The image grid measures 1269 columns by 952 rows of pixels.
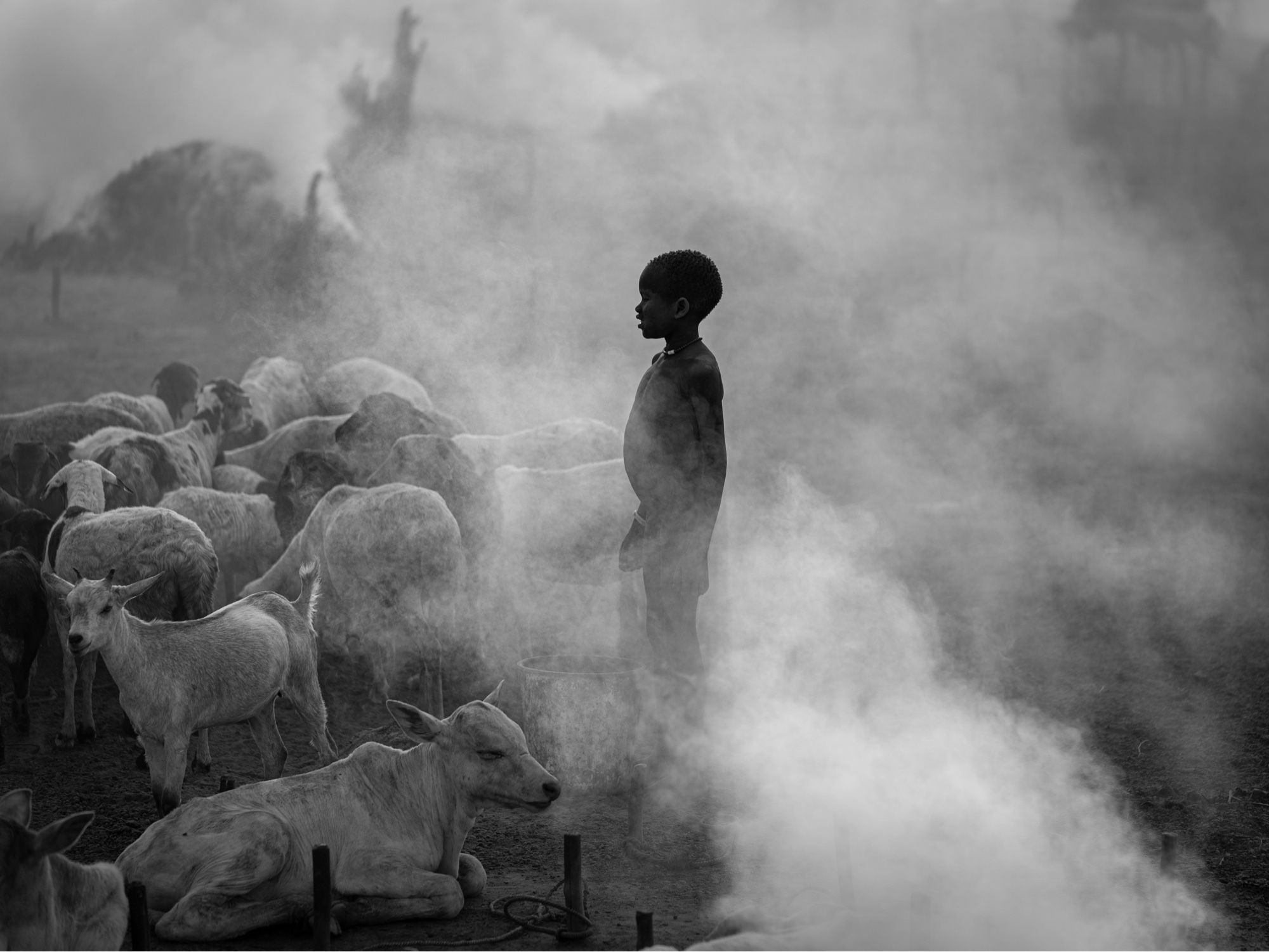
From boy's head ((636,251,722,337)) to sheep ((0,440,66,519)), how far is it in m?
6.17

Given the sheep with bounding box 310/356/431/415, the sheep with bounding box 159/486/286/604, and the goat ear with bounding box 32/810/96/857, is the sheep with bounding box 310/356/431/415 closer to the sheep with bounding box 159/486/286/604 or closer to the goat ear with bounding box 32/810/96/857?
the sheep with bounding box 159/486/286/604

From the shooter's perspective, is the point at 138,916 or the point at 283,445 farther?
the point at 283,445

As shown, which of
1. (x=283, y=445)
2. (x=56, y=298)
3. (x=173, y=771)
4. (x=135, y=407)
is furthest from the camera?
(x=56, y=298)

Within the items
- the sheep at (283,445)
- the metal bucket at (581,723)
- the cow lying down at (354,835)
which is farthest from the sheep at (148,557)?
the sheep at (283,445)

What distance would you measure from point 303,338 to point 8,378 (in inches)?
144

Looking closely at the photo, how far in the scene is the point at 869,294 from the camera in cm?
1828

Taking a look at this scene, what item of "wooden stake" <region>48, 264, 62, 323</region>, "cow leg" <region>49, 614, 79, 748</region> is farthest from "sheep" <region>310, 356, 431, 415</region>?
"cow leg" <region>49, 614, 79, 748</region>

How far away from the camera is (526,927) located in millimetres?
3863

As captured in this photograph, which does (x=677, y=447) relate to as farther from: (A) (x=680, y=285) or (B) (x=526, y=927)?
(B) (x=526, y=927)

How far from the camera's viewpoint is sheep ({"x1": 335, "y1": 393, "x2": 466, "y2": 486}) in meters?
9.38

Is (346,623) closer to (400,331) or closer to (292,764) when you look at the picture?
(292,764)

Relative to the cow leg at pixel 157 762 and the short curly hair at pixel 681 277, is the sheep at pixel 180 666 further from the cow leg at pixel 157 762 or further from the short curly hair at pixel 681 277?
the short curly hair at pixel 681 277

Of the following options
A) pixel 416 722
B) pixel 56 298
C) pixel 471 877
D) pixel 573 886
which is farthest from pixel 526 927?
pixel 56 298

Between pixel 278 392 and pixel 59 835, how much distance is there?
10032 millimetres
